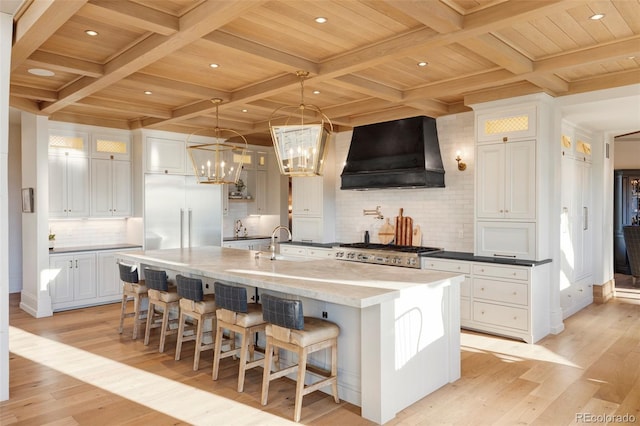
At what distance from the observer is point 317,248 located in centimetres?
715

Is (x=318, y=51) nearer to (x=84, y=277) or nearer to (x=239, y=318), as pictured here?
(x=239, y=318)

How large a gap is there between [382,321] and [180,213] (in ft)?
17.3

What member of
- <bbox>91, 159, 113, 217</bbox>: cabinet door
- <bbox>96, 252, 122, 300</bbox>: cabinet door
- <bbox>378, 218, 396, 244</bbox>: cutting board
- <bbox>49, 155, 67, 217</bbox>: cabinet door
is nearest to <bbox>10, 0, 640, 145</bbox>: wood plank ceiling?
<bbox>49, 155, 67, 217</bbox>: cabinet door

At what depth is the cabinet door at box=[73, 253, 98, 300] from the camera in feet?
21.4

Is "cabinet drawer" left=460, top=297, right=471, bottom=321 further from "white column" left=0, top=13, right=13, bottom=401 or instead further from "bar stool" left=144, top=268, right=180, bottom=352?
"white column" left=0, top=13, right=13, bottom=401

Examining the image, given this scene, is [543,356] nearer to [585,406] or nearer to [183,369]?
[585,406]

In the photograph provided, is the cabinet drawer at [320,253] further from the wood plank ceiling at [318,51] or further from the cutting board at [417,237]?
the wood plank ceiling at [318,51]

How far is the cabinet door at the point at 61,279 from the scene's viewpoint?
6.28m

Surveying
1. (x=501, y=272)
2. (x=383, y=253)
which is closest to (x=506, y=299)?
(x=501, y=272)

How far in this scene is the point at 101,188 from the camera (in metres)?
6.97

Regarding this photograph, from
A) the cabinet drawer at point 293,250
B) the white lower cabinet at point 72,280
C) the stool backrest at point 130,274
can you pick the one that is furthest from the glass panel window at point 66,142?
the cabinet drawer at point 293,250

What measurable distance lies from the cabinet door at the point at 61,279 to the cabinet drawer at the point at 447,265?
198 inches

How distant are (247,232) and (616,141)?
28.0 ft

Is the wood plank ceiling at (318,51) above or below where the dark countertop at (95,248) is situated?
above
